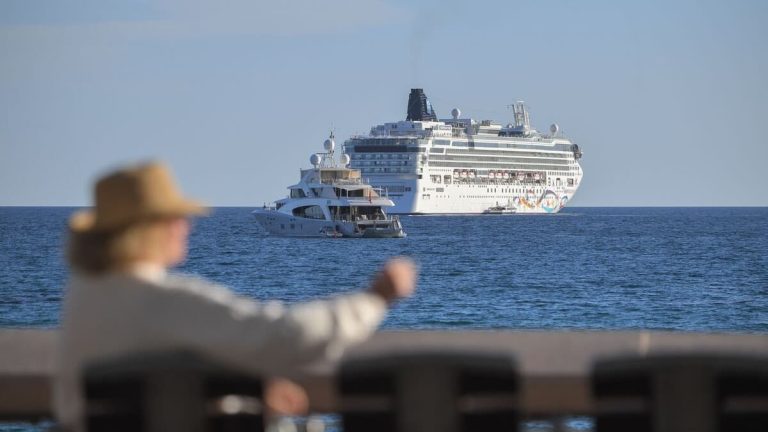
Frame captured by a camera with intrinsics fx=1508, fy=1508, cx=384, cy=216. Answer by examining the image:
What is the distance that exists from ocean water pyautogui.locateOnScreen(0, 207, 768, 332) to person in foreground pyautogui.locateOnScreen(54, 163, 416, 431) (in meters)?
14.5

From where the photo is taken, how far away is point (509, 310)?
27.0 meters

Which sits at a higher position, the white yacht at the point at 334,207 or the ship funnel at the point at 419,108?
the ship funnel at the point at 419,108

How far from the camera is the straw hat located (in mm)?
2238

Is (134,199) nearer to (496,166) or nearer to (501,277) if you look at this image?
(501,277)

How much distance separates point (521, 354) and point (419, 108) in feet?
358

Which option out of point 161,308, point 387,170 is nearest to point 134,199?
point 161,308

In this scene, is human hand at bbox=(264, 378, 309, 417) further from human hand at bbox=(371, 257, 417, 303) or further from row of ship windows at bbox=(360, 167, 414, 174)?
row of ship windows at bbox=(360, 167, 414, 174)

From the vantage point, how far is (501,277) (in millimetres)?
36062

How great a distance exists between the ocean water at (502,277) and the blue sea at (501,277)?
0.04 meters

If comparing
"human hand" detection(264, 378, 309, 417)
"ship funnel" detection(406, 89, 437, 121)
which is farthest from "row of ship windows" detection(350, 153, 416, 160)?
"human hand" detection(264, 378, 309, 417)

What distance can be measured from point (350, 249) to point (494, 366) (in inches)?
1972

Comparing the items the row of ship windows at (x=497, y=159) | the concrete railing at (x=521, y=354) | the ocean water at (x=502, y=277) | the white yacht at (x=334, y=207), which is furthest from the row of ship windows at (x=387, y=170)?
the concrete railing at (x=521, y=354)

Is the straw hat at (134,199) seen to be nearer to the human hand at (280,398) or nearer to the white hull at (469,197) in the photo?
the human hand at (280,398)

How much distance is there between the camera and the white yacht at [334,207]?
58562 mm
